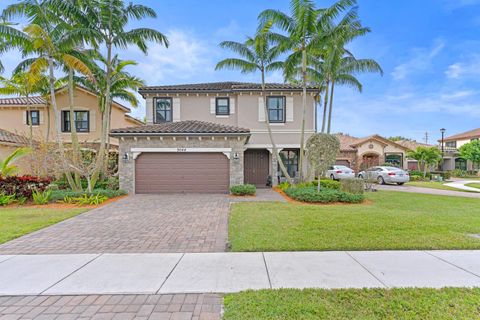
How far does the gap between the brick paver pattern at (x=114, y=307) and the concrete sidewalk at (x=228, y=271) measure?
0.51 feet

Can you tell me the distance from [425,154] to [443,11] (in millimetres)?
16157

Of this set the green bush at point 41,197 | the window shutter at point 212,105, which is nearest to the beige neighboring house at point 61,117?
the green bush at point 41,197

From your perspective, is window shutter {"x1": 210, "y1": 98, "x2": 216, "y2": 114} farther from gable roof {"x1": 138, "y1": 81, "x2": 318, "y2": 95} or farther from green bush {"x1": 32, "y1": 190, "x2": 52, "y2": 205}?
Result: green bush {"x1": 32, "y1": 190, "x2": 52, "y2": 205}

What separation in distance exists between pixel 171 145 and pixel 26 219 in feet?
22.0

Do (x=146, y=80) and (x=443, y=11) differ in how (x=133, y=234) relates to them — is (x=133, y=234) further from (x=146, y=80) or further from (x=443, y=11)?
(x=443, y=11)

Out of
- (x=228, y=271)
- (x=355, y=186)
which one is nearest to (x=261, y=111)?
(x=355, y=186)

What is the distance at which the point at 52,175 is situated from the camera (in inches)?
594

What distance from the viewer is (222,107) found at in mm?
16891

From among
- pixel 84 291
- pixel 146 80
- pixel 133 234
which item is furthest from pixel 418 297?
pixel 146 80

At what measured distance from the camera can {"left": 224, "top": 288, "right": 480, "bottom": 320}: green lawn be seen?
2865 mm

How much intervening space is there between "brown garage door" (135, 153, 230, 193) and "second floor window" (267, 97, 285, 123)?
17.8 ft

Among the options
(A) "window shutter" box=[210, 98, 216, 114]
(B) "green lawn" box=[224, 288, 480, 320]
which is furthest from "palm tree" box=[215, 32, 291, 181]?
(B) "green lawn" box=[224, 288, 480, 320]

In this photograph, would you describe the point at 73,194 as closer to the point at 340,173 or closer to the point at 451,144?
the point at 340,173

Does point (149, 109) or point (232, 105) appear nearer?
point (149, 109)
